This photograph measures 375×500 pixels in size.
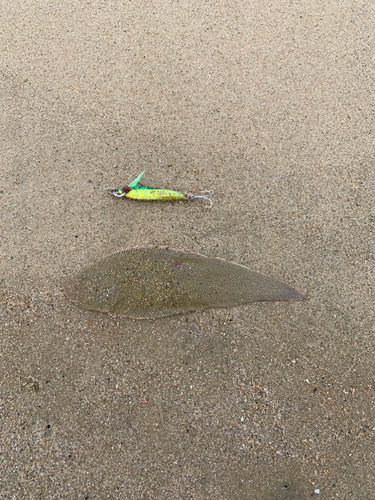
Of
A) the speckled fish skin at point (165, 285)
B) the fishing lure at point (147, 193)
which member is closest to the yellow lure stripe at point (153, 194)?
the fishing lure at point (147, 193)

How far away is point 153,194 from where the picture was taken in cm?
269

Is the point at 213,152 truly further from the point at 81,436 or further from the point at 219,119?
the point at 81,436

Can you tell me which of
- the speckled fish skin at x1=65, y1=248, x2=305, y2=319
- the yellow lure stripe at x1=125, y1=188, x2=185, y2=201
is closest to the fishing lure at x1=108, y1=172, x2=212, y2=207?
the yellow lure stripe at x1=125, y1=188, x2=185, y2=201

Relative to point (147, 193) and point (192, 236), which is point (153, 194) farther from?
point (192, 236)

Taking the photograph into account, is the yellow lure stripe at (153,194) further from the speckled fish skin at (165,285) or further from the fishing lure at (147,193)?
the speckled fish skin at (165,285)

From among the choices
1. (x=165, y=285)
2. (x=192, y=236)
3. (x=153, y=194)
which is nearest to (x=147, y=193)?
(x=153, y=194)

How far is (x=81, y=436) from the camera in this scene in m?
2.37

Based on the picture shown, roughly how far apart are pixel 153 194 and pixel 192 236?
0.47 m

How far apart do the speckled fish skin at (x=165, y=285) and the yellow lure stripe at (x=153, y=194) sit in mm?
436

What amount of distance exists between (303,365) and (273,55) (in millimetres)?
2709

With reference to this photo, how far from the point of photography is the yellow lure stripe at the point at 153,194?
269 cm

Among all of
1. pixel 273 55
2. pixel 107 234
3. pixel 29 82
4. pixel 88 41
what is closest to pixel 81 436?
pixel 107 234

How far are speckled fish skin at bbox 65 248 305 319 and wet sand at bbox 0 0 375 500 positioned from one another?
3.7 inches

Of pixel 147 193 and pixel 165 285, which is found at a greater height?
pixel 147 193
